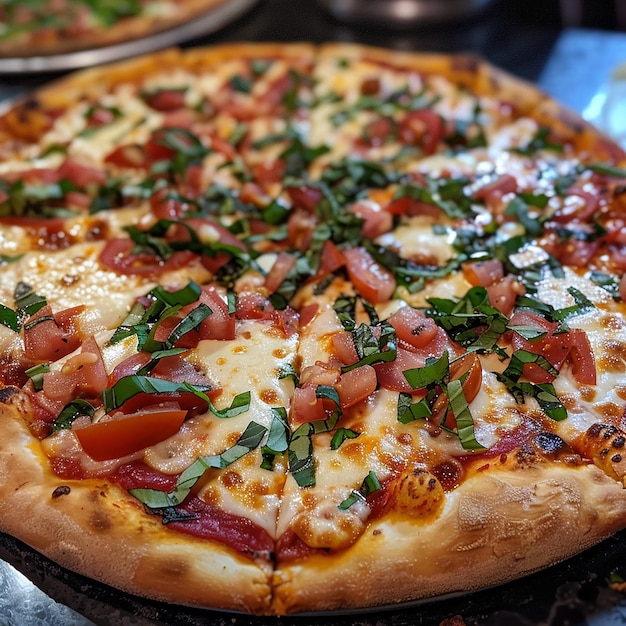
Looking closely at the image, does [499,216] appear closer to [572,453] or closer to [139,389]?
[572,453]

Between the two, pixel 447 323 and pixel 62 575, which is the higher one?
pixel 447 323

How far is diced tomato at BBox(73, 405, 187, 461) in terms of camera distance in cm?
245

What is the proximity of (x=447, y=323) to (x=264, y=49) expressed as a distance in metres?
3.49

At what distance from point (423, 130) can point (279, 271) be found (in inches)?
63.2

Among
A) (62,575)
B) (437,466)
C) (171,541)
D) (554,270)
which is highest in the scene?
(554,270)

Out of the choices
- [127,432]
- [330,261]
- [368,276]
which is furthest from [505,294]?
[127,432]

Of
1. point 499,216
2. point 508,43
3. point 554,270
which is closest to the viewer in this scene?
point 554,270

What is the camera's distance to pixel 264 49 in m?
5.56

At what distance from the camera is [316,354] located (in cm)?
291

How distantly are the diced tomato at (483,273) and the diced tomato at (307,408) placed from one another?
1012 mm

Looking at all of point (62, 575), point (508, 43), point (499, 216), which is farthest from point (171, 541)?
point (508, 43)

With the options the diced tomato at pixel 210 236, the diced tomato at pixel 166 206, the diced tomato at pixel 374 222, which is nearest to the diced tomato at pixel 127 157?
the diced tomato at pixel 166 206

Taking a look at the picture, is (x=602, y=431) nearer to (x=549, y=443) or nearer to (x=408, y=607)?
(x=549, y=443)

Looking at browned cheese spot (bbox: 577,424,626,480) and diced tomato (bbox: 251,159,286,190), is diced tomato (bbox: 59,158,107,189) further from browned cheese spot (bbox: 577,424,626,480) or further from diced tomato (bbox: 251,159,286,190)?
→ browned cheese spot (bbox: 577,424,626,480)
